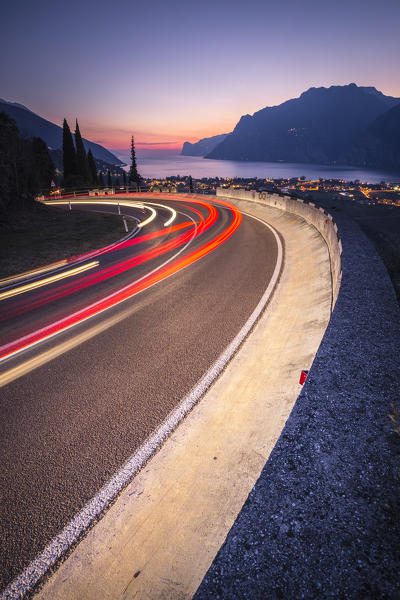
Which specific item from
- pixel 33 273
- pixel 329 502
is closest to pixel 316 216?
pixel 33 273

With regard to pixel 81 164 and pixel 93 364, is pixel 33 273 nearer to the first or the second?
pixel 93 364

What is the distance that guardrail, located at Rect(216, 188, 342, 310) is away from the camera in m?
7.26

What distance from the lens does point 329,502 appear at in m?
2.02

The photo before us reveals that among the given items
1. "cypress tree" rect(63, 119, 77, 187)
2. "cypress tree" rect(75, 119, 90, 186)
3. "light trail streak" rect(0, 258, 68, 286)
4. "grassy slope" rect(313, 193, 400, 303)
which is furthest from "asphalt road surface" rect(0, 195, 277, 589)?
"cypress tree" rect(63, 119, 77, 187)

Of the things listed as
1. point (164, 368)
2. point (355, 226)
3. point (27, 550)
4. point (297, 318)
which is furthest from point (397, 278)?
point (27, 550)

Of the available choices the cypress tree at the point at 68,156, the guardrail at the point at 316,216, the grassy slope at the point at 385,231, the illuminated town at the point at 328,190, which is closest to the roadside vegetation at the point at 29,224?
the guardrail at the point at 316,216

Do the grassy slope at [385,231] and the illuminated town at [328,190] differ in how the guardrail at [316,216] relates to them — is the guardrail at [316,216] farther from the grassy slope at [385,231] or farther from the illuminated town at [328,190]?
the grassy slope at [385,231]

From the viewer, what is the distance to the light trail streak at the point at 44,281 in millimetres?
8884

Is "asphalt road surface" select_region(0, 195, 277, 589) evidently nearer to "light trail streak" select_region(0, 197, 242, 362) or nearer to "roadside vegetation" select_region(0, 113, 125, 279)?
"light trail streak" select_region(0, 197, 242, 362)

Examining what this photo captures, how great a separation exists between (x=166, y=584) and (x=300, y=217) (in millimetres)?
16915

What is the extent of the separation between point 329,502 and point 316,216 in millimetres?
13606

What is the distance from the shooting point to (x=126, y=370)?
4.92m

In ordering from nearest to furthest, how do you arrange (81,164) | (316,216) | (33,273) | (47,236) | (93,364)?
(93,364)
(33,273)
(316,216)
(47,236)
(81,164)

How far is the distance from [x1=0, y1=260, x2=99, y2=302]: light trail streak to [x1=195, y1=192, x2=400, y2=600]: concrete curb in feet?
30.5
